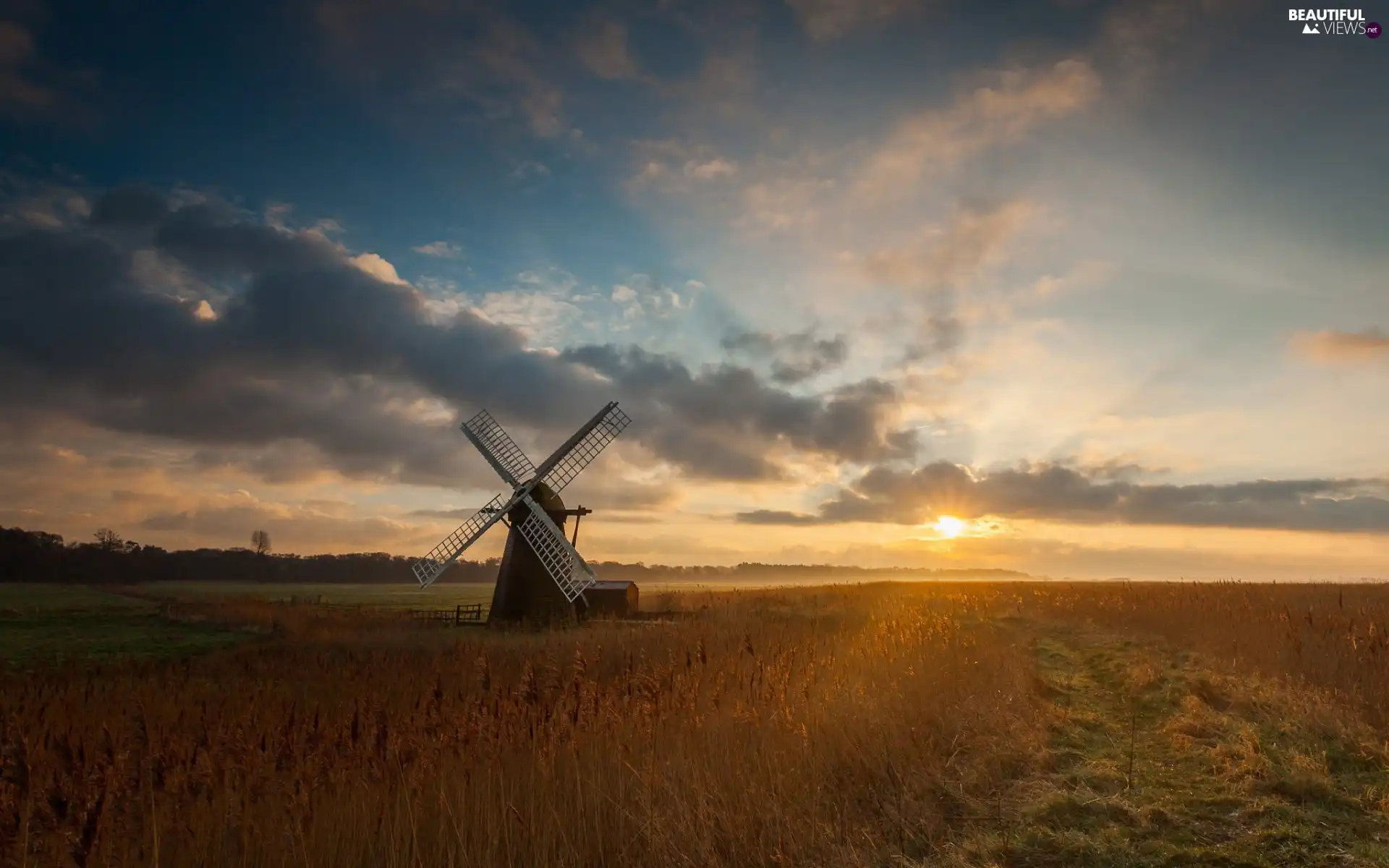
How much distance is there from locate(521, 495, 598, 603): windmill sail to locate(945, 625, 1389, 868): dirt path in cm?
2197

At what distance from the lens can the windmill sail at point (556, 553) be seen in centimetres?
3006

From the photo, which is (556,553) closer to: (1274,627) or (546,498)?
(546,498)

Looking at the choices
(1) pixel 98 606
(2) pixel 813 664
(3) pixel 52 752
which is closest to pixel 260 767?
(3) pixel 52 752

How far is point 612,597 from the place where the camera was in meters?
35.4

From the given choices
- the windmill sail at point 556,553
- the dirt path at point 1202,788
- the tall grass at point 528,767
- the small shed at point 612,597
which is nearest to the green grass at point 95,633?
the windmill sail at point 556,553

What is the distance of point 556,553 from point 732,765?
2427 cm

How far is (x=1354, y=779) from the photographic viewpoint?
271 inches

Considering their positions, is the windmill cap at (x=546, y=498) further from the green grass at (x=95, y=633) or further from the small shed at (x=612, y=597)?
the green grass at (x=95, y=633)

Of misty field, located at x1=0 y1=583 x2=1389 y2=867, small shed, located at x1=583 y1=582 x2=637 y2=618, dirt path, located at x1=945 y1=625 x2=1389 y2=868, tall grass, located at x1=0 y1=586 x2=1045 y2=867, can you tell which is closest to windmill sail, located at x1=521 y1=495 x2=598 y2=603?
small shed, located at x1=583 y1=582 x2=637 y2=618

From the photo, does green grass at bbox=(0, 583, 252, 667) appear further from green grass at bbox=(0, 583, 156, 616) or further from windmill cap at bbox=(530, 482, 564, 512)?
windmill cap at bbox=(530, 482, 564, 512)

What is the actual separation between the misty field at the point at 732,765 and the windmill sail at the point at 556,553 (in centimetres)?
1736

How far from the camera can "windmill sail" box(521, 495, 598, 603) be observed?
98.6ft

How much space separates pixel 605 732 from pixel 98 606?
164ft

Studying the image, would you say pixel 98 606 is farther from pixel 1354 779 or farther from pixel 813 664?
pixel 1354 779
